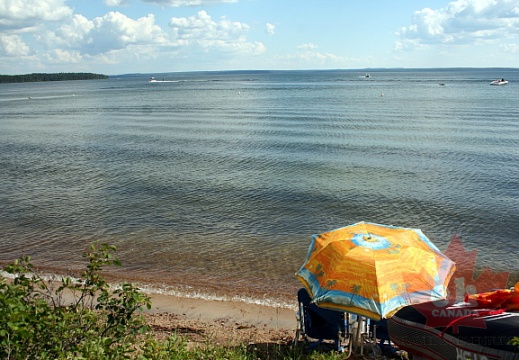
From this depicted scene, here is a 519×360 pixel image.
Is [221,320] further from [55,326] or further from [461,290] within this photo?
[55,326]

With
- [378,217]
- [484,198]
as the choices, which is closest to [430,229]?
[378,217]

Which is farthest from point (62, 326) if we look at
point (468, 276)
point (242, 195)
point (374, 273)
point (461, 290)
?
point (242, 195)

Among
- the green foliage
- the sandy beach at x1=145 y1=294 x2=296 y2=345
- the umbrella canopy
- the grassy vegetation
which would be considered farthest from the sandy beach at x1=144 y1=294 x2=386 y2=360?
the green foliage

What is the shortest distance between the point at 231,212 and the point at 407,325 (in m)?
12.4

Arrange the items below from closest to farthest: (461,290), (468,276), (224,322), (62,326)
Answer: (62,326)
(224,322)
(461,290)
(468,276)

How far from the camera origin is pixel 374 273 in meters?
7.36

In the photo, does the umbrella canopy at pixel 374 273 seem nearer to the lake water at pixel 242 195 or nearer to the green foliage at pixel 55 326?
the green foliage at pixel 55 326

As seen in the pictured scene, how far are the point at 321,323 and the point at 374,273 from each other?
1623 millimetres

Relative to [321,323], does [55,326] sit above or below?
above

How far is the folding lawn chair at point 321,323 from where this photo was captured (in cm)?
821

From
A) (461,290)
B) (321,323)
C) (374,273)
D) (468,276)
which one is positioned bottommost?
(468,276)

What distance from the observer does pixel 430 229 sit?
16.8 metres

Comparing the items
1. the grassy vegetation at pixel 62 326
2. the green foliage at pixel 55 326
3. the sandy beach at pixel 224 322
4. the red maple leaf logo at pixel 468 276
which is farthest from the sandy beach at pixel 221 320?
the red maple leaf logo at pixel 468 276

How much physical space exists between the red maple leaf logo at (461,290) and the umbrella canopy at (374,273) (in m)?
0.38
